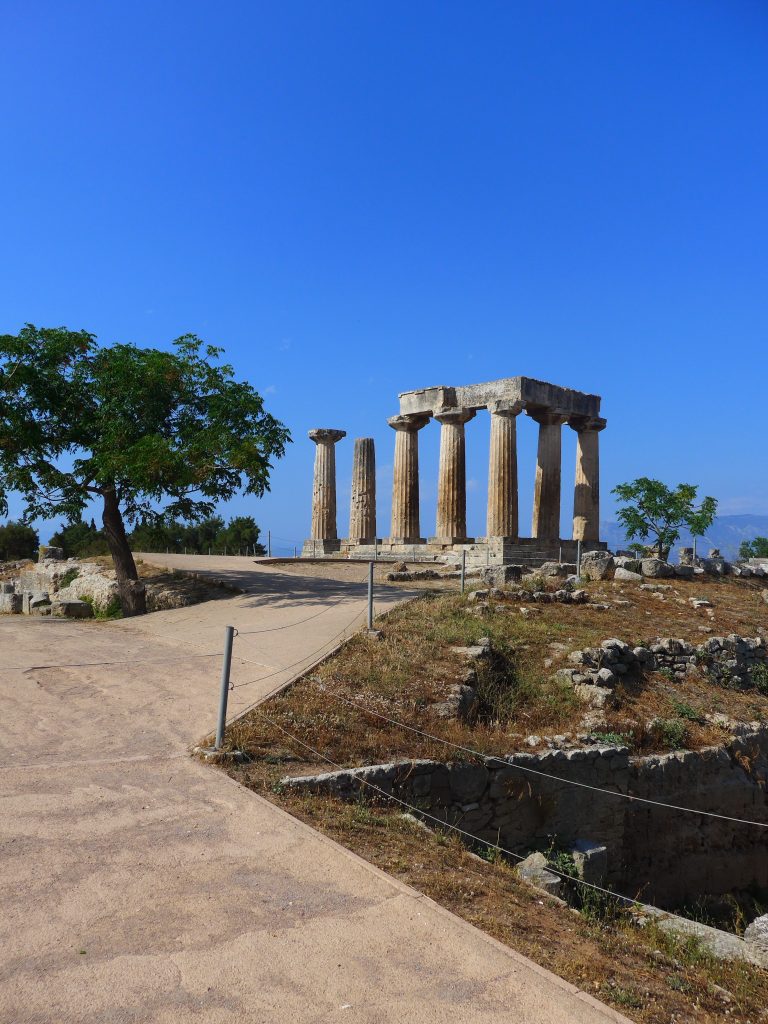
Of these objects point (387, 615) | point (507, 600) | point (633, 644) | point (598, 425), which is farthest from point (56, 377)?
point (598, 425)

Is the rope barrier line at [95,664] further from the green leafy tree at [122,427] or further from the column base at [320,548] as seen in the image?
the column base at [320,548]

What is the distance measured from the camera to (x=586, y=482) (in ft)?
103

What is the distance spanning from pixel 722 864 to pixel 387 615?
6.14 m

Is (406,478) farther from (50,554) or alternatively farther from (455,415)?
(50,554)

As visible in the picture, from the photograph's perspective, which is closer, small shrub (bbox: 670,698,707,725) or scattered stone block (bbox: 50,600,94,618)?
small shrub (bbox: 670,698,707,725)

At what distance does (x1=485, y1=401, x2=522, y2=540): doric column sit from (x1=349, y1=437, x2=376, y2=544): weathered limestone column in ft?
17.7

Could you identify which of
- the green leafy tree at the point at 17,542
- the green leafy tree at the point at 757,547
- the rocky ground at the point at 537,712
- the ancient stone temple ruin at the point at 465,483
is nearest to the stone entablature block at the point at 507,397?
the ancient stone temple ruin at the point at 465,483

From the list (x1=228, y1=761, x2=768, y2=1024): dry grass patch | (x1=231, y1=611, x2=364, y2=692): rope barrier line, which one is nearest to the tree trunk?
(x1=231, y1=611, x2=364, y2=692): rope barrier line

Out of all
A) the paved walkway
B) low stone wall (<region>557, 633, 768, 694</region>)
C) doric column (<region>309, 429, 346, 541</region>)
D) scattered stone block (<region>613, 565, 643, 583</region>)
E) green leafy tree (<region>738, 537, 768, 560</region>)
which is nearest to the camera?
the paved walkway

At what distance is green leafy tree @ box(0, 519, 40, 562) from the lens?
4447cm

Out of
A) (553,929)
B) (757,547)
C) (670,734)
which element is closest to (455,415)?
(670,734)

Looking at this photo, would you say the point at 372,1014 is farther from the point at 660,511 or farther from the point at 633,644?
the point at 660,511

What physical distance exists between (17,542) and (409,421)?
88.6ft

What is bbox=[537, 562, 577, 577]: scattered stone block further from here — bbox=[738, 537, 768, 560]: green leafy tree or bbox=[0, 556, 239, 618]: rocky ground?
bbox=[738, 537, 768, 560]: green leafy tree
